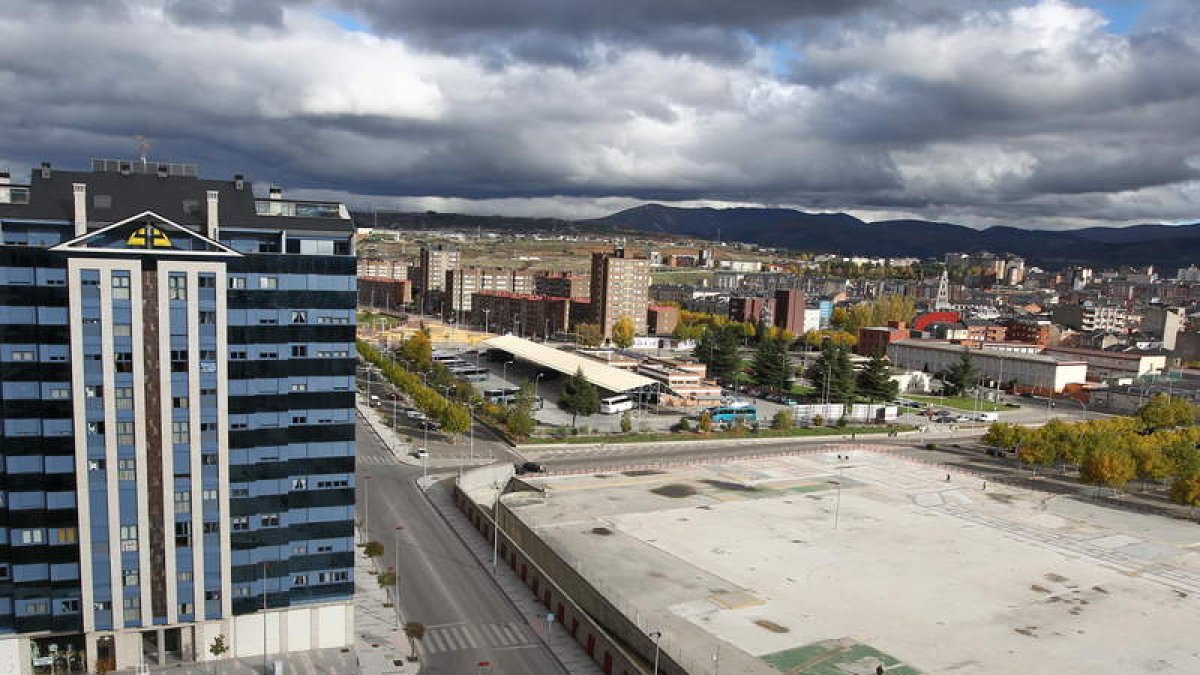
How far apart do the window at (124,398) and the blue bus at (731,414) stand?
71.8 meters

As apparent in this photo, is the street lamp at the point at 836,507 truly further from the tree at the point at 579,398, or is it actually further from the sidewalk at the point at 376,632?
the sidewalk at the point at 376,632

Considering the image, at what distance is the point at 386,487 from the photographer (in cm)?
6650

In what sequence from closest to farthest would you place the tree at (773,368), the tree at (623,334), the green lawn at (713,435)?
the green lawn at (713,435), the tree at (773,368), the tree at (623,334)

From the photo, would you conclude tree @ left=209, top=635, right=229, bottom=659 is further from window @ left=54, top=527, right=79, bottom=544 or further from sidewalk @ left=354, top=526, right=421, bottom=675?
window @ left=54, top=527, right=79, bottom=544

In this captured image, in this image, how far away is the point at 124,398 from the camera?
35.4 meters

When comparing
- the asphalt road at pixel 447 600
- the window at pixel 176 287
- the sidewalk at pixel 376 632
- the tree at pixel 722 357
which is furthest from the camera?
the tree at pixel 722 357

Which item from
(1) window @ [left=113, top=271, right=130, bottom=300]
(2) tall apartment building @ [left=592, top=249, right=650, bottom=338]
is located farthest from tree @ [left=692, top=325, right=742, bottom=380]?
(1) window @ [left=113, top=271, right=130, bottom=300]

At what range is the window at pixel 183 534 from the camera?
36906 mm

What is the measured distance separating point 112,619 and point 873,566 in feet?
135

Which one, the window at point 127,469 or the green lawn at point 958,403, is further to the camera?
the green lawn at point 958,403

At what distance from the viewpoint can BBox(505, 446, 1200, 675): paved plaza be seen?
130ft

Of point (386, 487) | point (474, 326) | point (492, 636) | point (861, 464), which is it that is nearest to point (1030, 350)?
point (861, 464)

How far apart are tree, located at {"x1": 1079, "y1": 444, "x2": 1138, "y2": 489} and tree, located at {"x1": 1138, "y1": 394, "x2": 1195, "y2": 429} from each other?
32.0 m

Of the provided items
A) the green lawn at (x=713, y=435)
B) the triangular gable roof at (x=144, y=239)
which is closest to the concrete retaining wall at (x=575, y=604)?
the triangular gable roof at (x=144, y=239)
